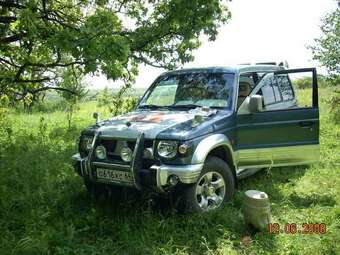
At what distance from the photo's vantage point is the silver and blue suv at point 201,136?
15.4 ft

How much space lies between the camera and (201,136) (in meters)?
4.91

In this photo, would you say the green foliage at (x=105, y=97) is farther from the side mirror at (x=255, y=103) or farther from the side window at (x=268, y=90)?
the side mirror at (x=255, y=103)

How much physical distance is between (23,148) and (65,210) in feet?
12.9

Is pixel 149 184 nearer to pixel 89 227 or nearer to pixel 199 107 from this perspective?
pixel 89 227

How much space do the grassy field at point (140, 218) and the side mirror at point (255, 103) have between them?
1.22 metres

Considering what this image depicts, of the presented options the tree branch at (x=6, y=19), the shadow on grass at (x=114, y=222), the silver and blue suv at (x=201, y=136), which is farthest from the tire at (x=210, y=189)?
the tree branch at (x=6, y=19)

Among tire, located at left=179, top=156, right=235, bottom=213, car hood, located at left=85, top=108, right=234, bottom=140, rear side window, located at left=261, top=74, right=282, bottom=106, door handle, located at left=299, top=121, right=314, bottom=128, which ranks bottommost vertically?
tire, located at left=179, top=156, right=235, bottom=213

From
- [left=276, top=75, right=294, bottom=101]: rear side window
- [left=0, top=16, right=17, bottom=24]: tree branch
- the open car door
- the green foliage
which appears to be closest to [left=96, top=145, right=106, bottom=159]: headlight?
the open car door

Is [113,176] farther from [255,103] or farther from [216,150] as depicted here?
[255,103]

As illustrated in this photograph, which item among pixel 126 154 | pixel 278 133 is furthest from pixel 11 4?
pixel 278 133

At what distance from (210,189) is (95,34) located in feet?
9.15

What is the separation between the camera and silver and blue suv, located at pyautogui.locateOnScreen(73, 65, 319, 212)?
4688 millimetres
